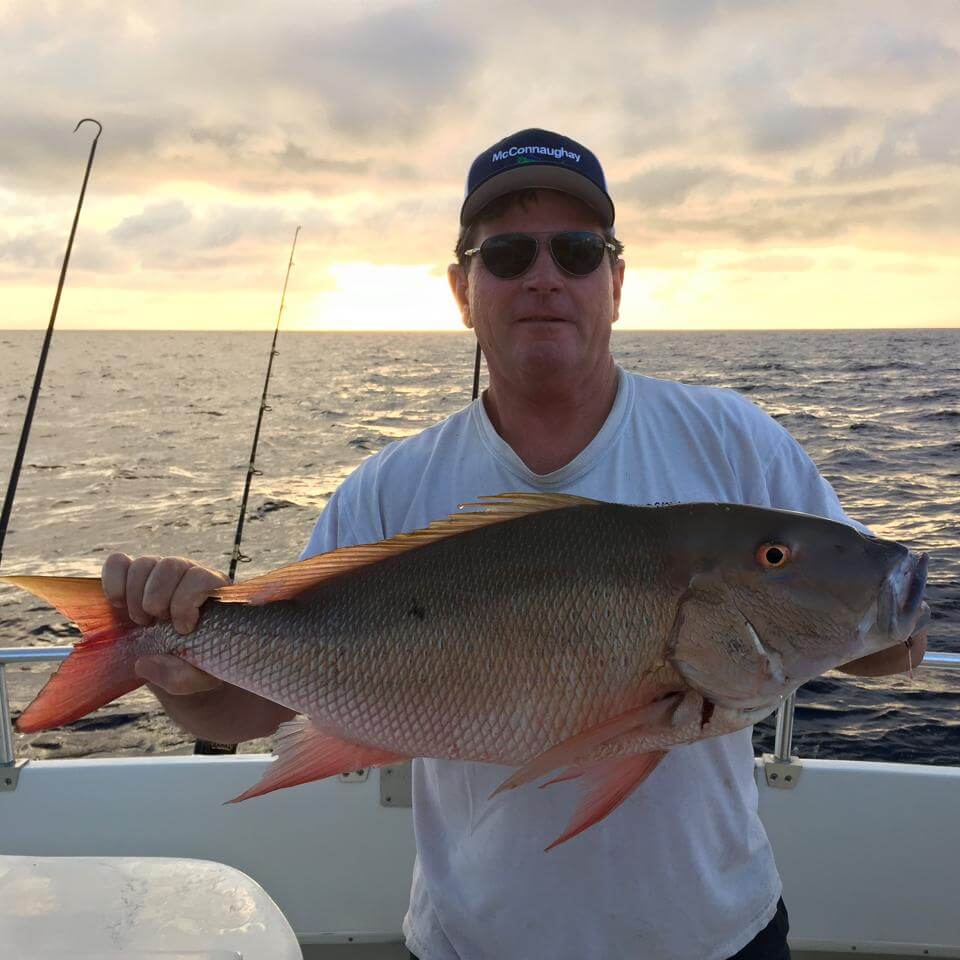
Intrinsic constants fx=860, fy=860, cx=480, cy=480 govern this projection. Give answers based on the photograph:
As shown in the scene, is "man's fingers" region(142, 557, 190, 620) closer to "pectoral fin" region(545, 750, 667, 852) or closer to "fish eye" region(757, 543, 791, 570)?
"pectoral fin" region(545, 750, 667, 852)

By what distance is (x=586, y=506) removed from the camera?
6.35 feet

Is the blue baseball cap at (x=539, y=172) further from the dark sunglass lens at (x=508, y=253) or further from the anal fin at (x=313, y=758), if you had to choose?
the anal fin at (x=313, y=758)

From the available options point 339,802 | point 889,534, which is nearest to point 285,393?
point 889,534

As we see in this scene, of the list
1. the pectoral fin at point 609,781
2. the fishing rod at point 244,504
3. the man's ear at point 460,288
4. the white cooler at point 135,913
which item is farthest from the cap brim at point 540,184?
the fishing rod at point 244,504

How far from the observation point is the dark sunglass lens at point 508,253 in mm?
2359

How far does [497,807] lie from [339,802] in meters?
1.59

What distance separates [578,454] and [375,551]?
624 millimetres

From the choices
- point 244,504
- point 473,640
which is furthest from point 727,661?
point 244,504

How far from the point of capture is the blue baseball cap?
2.40 metres

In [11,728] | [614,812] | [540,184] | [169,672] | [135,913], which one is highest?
[540,184]

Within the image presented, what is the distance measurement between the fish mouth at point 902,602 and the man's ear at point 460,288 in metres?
1.36

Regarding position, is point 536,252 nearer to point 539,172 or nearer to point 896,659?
point 539,172

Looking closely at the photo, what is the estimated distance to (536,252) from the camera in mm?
2359

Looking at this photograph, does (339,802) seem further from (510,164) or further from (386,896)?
(510,164)
